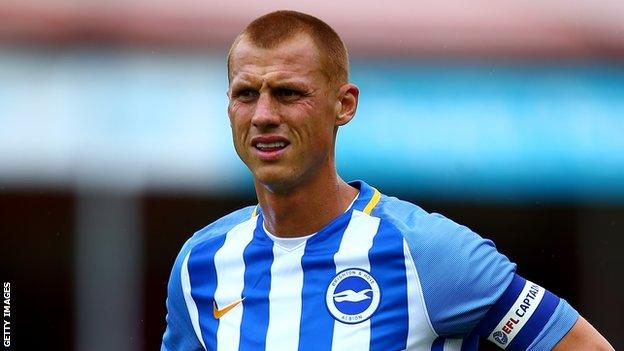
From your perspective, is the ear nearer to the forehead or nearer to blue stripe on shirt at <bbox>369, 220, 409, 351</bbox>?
the forehead

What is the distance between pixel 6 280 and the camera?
13.4 ft

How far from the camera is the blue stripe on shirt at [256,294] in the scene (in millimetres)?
2111

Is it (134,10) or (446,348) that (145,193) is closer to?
(134,10)

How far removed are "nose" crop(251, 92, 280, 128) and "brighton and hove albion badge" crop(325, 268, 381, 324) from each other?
0.32 metres

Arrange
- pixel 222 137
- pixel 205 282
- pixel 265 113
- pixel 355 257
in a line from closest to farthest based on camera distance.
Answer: pixel 265 113
pixel 355 257
pixel 205 282
pixel 222 137

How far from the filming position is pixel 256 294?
2.15m

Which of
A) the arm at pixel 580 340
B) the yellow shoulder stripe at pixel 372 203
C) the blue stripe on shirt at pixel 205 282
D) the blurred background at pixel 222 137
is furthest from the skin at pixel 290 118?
the blurred background at pixel 222 137

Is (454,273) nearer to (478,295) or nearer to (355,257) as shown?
(478,295)

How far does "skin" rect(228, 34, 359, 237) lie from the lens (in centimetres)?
201

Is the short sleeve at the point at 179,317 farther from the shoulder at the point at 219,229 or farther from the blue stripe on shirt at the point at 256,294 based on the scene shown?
the blue stripe on shirt at the point at 256,294

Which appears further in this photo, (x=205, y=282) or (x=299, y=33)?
(x=205, y=282)

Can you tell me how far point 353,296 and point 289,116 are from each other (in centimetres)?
35

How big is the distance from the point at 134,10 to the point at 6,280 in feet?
3.56

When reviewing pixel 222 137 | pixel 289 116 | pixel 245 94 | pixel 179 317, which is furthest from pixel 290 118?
pixel 222 137
